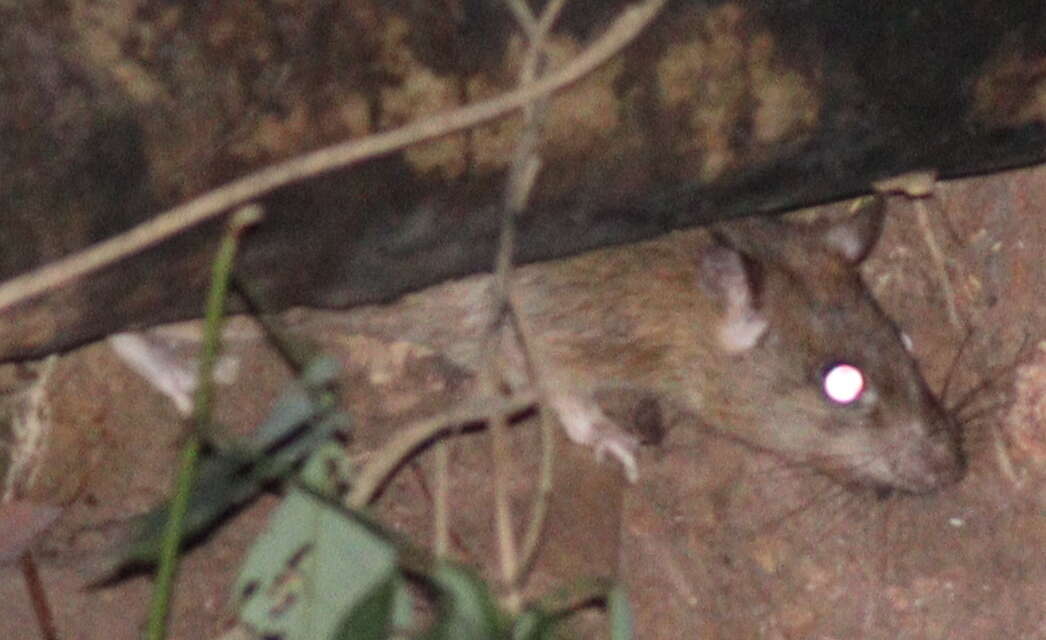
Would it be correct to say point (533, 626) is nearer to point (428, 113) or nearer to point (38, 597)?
point (428, 113)

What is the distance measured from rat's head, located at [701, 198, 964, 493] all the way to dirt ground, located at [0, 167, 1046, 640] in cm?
9

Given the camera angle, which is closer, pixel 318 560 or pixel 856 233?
pixel 318 560

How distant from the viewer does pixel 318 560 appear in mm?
2268

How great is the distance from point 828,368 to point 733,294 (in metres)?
0.34

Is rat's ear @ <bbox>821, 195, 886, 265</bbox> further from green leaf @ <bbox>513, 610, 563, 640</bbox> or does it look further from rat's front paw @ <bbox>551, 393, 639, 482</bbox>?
green leaf @ <bbox>513, 610, 563, 640</bbox>

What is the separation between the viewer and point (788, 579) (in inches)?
161

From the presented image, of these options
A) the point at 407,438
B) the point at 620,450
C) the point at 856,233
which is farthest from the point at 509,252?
the point at 856,233

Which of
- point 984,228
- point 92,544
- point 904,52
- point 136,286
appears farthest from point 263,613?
point 984,228

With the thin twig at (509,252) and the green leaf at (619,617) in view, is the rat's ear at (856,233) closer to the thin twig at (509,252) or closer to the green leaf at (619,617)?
the thin twig at (509,252)

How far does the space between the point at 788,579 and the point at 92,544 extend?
1.85 m

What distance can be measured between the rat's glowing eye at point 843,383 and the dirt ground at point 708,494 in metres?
0.25

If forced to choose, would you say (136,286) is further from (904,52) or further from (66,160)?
(904,52)

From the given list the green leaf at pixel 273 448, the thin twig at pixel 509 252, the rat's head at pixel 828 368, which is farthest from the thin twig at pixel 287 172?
the rat's head at pixel 828 368

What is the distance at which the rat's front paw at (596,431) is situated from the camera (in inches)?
165
